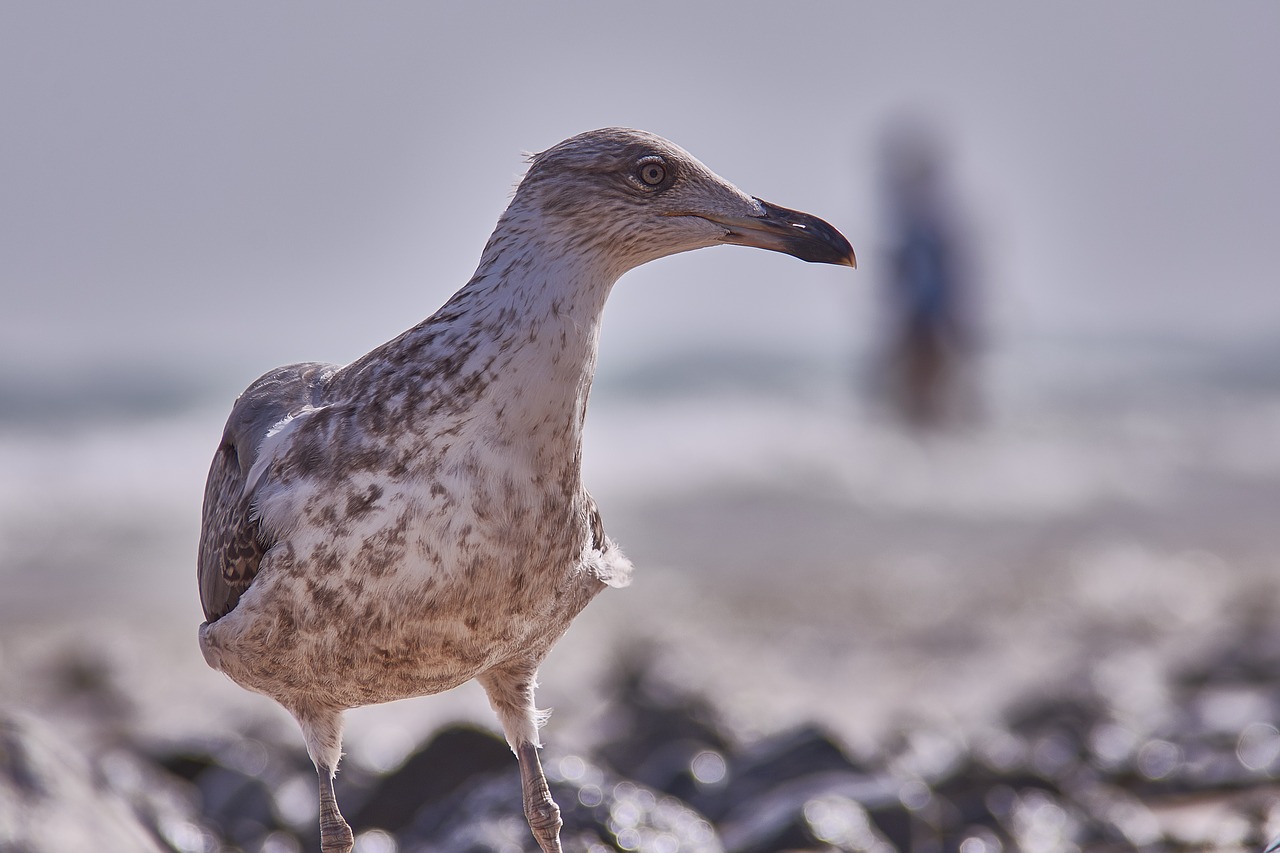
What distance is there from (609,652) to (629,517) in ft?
15.5

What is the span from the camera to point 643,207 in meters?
2.97

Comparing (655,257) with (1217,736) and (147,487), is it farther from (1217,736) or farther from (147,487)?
(147,487)

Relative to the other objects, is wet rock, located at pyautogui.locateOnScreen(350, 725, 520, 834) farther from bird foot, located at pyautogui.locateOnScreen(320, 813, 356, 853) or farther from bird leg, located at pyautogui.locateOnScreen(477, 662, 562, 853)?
bird foot, located at pyautogui.locateOnScreen(320, 813, 356, 853)

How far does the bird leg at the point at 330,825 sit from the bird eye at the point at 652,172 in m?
1.58

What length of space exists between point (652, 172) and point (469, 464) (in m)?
Result: 0.77

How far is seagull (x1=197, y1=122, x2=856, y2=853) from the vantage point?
283 centimetres

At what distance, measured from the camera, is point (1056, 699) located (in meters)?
5.61

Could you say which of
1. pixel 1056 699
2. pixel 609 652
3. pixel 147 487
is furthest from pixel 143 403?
pixel 1056 699

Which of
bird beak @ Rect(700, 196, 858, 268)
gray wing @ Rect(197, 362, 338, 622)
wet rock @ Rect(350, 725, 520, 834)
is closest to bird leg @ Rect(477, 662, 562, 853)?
gray wing @ Rect(197, 362, 338, 622)

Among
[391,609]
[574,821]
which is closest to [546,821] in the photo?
[574,821]

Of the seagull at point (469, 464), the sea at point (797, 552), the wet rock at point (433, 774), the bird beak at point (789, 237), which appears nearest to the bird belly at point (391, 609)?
the seagull at point (469, 464)

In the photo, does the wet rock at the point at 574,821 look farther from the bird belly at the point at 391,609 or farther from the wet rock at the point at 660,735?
the bird belly at the point at 391,609

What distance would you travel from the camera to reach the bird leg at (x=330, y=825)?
322cm

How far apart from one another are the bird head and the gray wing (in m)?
0.75
